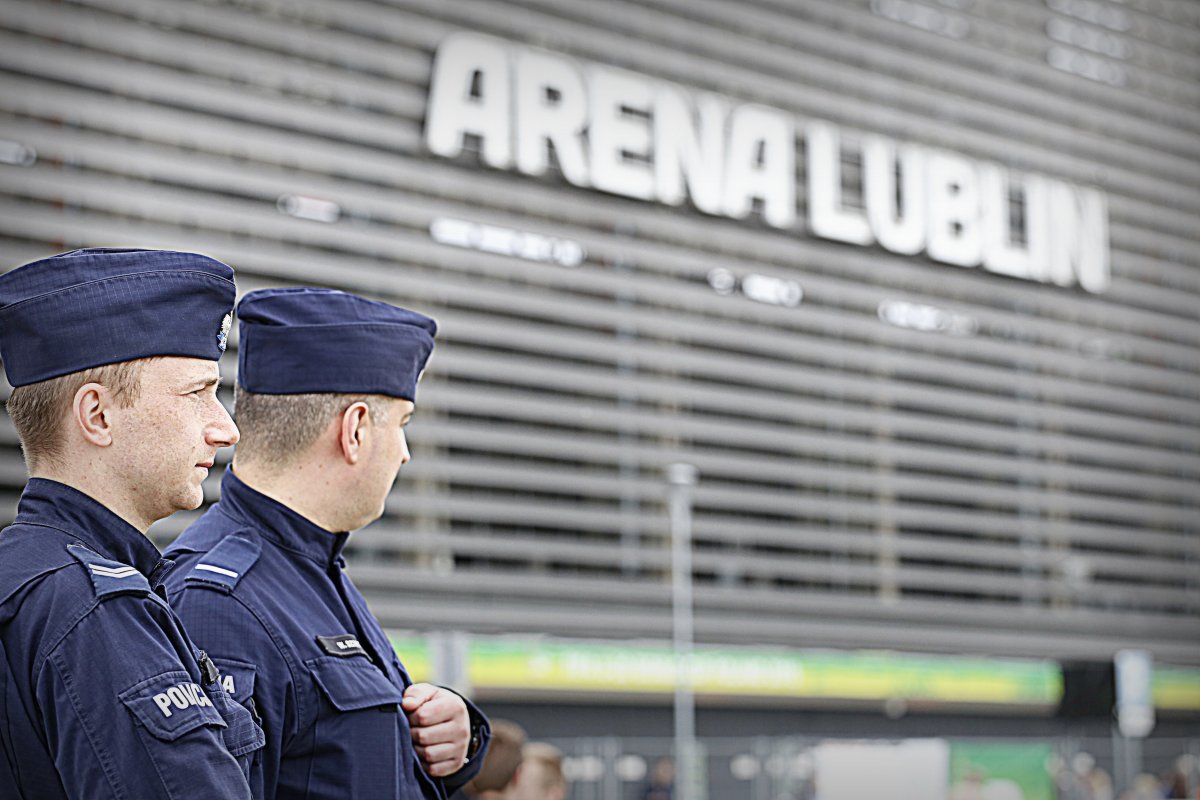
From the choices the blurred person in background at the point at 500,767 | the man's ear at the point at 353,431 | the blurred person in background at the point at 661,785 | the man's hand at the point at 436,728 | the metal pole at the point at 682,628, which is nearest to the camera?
the man's hand at the point at 436,728

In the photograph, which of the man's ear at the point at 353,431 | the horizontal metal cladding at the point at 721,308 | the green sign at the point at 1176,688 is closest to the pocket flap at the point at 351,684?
the man's ear at the point at 353,431

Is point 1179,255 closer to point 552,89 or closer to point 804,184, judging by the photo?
point 804,184

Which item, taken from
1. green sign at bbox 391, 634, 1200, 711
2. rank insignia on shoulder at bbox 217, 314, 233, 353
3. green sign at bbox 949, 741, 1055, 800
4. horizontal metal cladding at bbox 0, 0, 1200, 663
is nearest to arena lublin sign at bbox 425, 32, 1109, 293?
horizontal metal cladding at bbox 0, 0, 1200, 663

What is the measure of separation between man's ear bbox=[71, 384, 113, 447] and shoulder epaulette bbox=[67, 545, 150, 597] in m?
0.15

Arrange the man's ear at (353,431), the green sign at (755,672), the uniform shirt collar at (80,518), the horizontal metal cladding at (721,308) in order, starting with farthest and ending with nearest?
the green sign at (755,672)
the horizontal metal cladding at (721,308)
the man's ear at (353,431)
the uniform shirt collar at (80,518)

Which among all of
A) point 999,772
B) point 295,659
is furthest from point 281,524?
point 999,772

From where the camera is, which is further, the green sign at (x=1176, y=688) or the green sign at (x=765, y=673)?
the green sign at (x=1176, y=688)

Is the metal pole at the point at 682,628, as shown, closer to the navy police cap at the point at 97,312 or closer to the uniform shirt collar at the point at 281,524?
the uniform shirt collar at the point at 281,524

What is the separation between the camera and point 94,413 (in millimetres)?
2207

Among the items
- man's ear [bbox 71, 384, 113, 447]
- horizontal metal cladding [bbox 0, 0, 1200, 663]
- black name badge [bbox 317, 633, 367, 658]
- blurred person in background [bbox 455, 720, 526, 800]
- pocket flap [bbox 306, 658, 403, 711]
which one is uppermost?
horizontal metal cladding [bbox 0, 0, 1200, 663]

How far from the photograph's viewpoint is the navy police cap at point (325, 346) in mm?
3113

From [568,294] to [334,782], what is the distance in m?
31.7

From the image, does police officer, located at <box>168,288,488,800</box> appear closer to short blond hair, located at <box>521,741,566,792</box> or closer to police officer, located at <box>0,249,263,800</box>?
police officer, located at <box>0,249,263,800</box>

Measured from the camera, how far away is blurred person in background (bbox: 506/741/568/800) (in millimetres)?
6295
